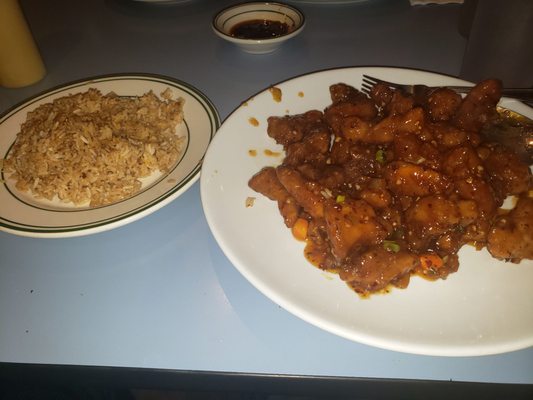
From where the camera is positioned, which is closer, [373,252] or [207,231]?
[373,252]

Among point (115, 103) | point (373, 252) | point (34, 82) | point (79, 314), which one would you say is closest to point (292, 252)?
point (373, 252)

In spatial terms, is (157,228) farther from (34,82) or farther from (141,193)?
(34,82)

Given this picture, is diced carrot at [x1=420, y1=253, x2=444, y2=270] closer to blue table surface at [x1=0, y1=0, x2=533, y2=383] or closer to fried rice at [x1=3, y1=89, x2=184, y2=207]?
blue table surface at [x1=0, y1=0, x2=533, y2=383]


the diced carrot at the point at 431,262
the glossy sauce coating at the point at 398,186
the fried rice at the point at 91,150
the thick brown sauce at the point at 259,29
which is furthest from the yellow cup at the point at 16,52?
the diced carrot at the point at 431,262

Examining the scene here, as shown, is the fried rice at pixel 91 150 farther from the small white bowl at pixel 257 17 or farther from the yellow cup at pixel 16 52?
the small white bowl at pixel 257 17

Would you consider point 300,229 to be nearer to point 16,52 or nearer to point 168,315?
point 168,315

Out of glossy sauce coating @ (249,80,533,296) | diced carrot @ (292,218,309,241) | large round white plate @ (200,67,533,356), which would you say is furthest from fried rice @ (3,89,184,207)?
diced carrot @ (292,218,309,241)
